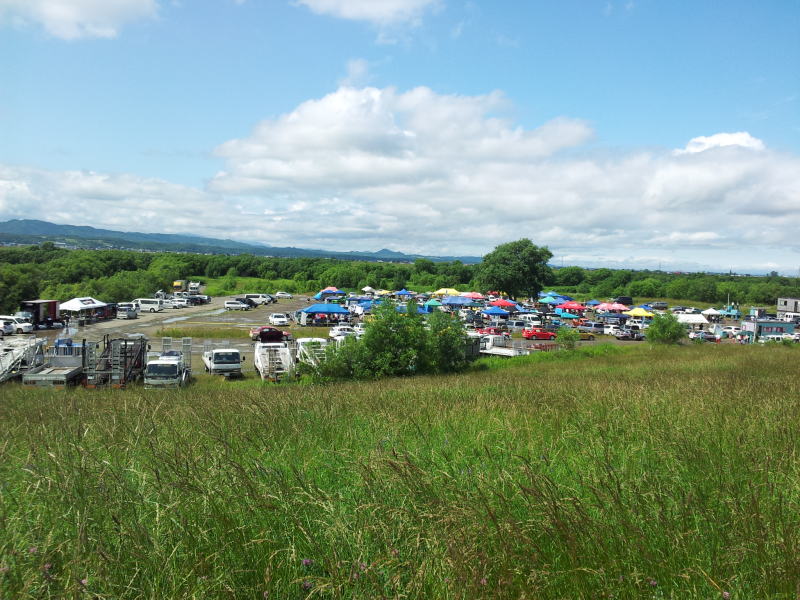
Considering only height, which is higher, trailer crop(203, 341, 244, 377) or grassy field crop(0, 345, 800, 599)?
grassy field crop(0, 345, 800, 599)

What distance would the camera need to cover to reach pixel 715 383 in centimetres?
770

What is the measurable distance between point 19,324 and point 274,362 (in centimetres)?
2627

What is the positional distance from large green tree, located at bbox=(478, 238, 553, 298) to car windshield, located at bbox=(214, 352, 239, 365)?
4870 centimetres

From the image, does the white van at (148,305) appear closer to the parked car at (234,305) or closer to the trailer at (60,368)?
the parked car at (234,305)

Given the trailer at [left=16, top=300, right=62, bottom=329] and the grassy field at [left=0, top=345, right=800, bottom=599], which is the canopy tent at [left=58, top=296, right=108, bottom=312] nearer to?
the trailer at [left=16, top=300, right=62, bottom=329]

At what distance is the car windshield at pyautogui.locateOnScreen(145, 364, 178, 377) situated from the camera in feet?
55.9

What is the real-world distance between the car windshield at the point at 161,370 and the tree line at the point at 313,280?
1381 inches

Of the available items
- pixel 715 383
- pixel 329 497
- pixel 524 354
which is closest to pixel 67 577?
pixel 329 497

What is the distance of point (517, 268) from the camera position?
2557 inches

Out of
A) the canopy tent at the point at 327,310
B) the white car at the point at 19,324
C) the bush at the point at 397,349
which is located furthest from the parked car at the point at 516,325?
the white car at the point at 19,324

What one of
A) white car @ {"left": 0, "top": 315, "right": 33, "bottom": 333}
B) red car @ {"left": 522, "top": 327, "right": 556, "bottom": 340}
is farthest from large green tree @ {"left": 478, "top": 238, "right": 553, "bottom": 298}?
white car @ {"left": 0, "top": 315, "right": 33, "bottom": 333}

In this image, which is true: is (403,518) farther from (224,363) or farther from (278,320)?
(278,320)

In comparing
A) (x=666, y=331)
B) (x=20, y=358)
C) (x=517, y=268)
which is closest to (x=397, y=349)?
(x=20, y=358)

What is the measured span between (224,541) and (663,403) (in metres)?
5.23
